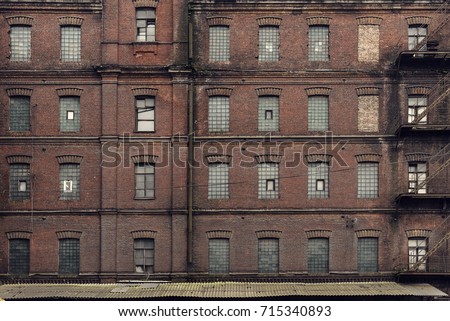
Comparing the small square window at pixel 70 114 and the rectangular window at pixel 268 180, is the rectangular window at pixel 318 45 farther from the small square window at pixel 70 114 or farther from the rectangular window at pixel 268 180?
→ the small square window at pixel 70 114

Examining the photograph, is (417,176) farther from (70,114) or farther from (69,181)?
(70,114)

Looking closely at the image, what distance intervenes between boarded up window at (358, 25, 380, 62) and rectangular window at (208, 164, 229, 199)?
852 centimetres

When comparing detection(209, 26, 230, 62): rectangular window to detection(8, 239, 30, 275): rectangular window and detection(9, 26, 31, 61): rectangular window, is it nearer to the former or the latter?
detection(9, 26, 31, 61): rectangular window

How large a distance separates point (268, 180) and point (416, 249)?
7610 mm

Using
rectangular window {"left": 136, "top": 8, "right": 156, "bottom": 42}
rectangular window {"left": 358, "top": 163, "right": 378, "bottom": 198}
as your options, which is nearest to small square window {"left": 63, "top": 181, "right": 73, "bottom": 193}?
rectangular window {"left": 136, "top": 8, "right": 156, "bottom": 42}

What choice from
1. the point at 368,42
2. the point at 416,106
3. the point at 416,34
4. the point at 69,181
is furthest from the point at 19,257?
the point at 416,34

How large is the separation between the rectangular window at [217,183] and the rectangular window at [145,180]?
8.79 ft

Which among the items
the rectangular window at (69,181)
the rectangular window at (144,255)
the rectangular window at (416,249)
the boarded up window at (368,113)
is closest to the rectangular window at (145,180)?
the rectangular window at (144,255)

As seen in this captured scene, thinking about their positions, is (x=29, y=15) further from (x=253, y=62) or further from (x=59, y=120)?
(x=253, y=62)

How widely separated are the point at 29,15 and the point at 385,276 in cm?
2076

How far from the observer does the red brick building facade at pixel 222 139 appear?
3381cm

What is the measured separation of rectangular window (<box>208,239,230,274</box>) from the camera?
33875 millimetres

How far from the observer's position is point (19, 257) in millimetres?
33938

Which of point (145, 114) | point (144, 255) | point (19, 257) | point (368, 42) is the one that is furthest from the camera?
point (368, 42)
